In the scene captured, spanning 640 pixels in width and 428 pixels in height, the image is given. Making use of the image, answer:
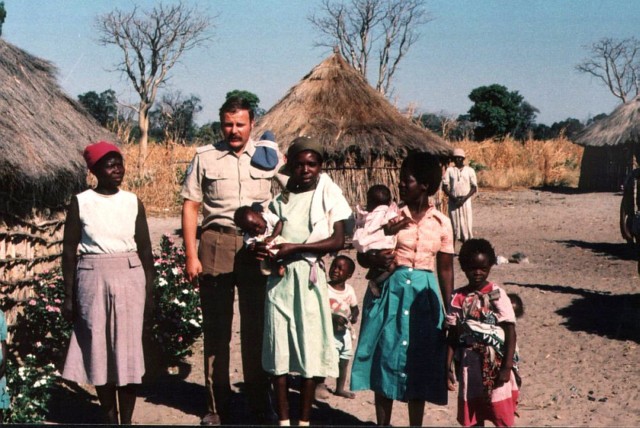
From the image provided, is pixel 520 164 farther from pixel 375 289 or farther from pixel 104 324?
pixel 104 324

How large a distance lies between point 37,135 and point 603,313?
217 inches

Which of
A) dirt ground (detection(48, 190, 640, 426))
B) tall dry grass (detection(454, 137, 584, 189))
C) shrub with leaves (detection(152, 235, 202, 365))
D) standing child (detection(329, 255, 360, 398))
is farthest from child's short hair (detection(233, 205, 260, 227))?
tall dry grass (detection(454, 137, 584, 189))

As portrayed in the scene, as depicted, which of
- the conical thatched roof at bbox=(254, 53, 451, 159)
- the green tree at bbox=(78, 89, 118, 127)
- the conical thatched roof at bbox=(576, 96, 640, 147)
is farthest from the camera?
the green tree at bbox=(78, 89, 118, 127)

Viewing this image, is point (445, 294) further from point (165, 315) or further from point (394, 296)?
point (165, 315)

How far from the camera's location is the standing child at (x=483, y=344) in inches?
135

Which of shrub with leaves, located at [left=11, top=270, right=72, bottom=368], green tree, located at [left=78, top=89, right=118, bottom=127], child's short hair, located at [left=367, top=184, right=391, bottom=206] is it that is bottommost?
shrub with leaves, located at [left=11, top=270, right=72, bottom=368]

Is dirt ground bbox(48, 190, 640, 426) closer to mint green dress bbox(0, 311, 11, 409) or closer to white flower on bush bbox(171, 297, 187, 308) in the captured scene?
white flower on bush bbox(171, 297, 187, 308)

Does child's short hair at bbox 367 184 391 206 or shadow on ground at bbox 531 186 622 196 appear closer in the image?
child's short hair at bbox 367 184 391 206

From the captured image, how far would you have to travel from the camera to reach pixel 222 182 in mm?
4086

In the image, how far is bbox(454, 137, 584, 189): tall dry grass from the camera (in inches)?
1008

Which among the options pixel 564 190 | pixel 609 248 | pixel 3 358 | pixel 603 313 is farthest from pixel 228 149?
pixel 564 190

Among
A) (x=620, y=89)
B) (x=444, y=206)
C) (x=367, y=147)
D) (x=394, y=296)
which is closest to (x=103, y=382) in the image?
(x=394, y=296)

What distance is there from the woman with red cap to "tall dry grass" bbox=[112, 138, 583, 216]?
48.6 feet

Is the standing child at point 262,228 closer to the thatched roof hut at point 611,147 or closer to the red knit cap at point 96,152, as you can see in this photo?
the red knit cap at point 96,152
